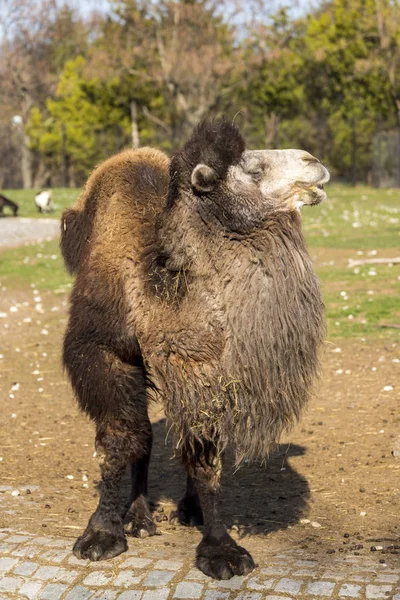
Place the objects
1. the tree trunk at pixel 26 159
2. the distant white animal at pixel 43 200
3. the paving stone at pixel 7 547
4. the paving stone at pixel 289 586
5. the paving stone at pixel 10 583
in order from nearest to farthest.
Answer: the paving stone at pixel 289 586 → the paving stone at pixel 10 583 → the paving stone at pixel 7 547 → the distant white animal at pixel 43 200 → the tree trunk at pixel 26 159

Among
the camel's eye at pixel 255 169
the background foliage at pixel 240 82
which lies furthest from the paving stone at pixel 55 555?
the background foliage at pixel 240 82

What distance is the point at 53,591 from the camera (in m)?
4.43

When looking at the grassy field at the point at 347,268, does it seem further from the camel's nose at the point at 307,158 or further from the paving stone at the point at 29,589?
the paving stone at the point at 29,589

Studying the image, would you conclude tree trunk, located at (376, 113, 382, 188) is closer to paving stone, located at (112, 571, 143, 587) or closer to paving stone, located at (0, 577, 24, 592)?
paving stone, located at (112, 571, 143, 587)

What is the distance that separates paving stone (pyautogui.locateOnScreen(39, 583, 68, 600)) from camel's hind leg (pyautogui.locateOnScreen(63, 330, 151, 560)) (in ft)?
1.21

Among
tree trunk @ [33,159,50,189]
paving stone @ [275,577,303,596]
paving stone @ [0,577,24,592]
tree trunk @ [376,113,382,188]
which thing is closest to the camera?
paving stone @ [275,577,303,596]

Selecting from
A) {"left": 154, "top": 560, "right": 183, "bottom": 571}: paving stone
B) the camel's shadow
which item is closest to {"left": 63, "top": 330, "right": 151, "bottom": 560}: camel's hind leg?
{"left": 154, "top": 560, "right": 183, "bottom": 571}: paving stone

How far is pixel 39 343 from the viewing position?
35.8 feet

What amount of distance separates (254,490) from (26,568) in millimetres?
1941

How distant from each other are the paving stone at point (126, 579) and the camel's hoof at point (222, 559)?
12.0 inches

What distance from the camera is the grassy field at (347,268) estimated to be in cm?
1138

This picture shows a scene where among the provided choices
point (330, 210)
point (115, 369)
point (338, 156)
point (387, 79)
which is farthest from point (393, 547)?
point (338, 156)

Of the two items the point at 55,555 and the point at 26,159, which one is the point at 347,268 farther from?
the point at 26,159

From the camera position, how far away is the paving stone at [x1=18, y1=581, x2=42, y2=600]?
14.5 feet
